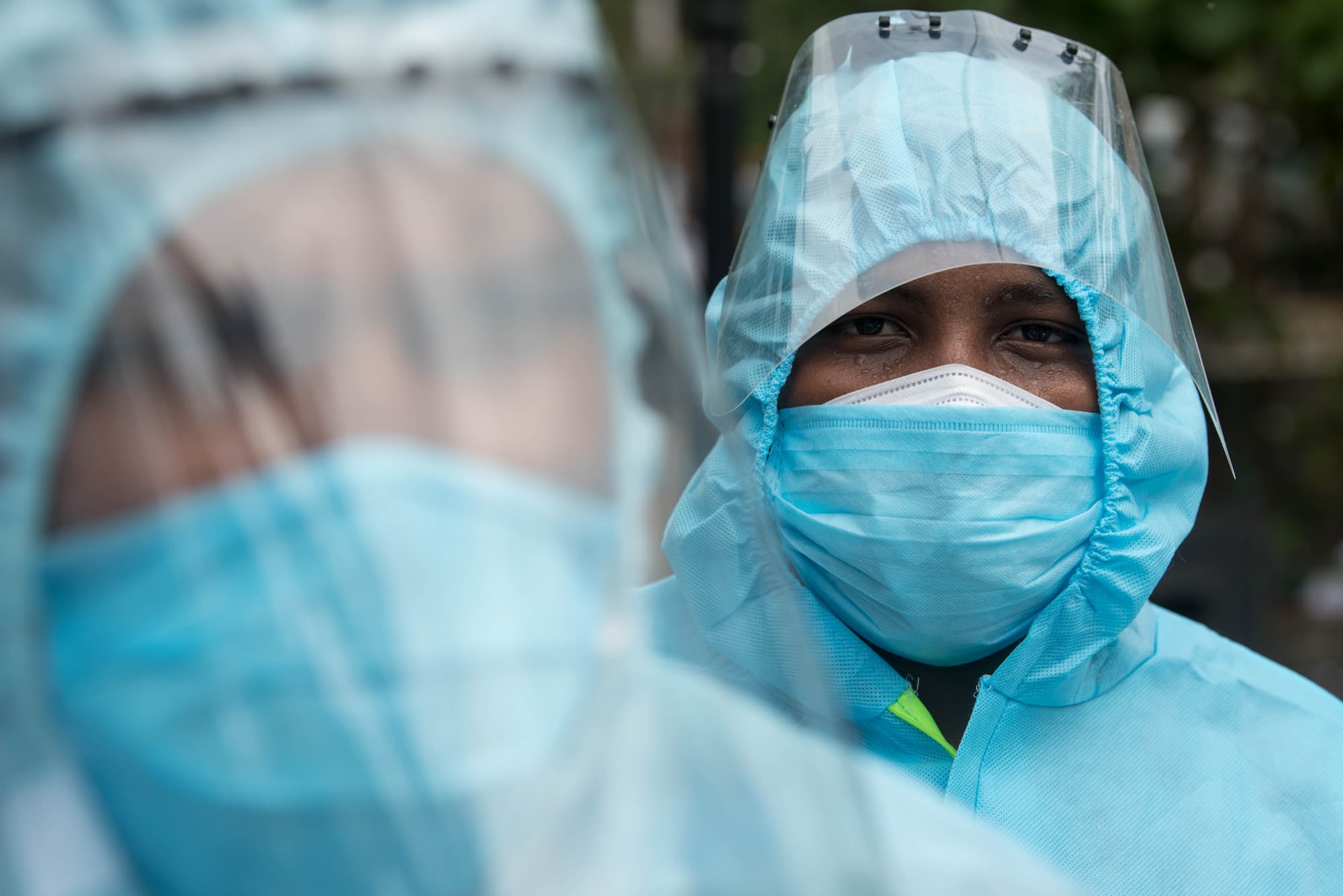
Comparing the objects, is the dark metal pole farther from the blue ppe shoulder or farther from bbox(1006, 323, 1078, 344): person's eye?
the blue ppe shoulder

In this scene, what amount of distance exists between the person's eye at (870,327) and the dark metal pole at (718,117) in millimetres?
2550

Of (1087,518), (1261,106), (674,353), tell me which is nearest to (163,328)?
(674,353)

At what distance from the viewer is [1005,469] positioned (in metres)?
1.62

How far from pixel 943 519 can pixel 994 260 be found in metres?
0.37

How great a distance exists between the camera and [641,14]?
512cm

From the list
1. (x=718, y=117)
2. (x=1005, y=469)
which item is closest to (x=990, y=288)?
(x=1005, y=469)

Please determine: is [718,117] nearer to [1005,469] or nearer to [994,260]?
[994,260]

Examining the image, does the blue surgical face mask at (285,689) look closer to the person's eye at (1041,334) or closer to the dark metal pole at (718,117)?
the person's eye at (1041,334)

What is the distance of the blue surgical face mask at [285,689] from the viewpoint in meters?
0.80

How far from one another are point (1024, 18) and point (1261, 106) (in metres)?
1.26

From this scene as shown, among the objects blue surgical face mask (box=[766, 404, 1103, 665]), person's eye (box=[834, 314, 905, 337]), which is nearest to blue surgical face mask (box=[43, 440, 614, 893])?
blue surgical face mask (box=[766, 404, 1103, 665])

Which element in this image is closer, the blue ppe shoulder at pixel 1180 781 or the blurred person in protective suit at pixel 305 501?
the blurred person in protective suit at pixel 305 501

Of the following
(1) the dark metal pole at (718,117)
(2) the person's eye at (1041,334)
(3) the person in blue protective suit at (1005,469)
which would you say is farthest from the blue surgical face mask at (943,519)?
(1) the dark metal pole at (718,117)

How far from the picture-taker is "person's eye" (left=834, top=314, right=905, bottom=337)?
1762 mm
